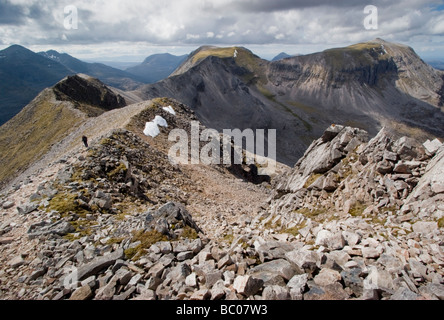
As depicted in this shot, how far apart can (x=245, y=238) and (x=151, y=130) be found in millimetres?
29133

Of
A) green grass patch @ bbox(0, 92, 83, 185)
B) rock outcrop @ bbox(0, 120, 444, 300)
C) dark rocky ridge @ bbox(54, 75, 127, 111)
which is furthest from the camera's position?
dark rocky ridge @ bbox(54, 75, 127, 111)

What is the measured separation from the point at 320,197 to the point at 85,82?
95892mm

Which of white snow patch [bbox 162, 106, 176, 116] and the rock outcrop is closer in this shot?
the rock outcrop

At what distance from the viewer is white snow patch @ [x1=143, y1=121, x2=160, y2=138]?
3606 cm

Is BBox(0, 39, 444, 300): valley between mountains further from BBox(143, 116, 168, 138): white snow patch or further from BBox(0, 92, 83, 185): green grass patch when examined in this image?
BBox(0, 92, 83, 185): green grass patch

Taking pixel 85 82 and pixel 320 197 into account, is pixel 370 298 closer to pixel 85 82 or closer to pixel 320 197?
pixel 320 197

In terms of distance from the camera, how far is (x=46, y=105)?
75.6 meters

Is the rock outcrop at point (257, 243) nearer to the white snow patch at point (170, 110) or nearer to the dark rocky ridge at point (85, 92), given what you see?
the white snow patch at point (170, 110)

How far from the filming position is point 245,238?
11445 millimetres

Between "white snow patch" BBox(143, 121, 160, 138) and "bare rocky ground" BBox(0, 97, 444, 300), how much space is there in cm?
1579

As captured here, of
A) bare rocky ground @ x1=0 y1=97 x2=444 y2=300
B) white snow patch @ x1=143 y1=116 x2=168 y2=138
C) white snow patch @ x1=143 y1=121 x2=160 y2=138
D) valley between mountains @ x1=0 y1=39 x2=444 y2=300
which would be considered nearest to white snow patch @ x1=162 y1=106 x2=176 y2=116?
white snow patch @ x1=143 y1=116 x2=168 y2=138

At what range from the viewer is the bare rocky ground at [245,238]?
7516mm

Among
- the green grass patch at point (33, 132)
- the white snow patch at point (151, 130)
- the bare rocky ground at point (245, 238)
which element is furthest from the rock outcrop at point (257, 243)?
the green grass patch at point (33, 132)
